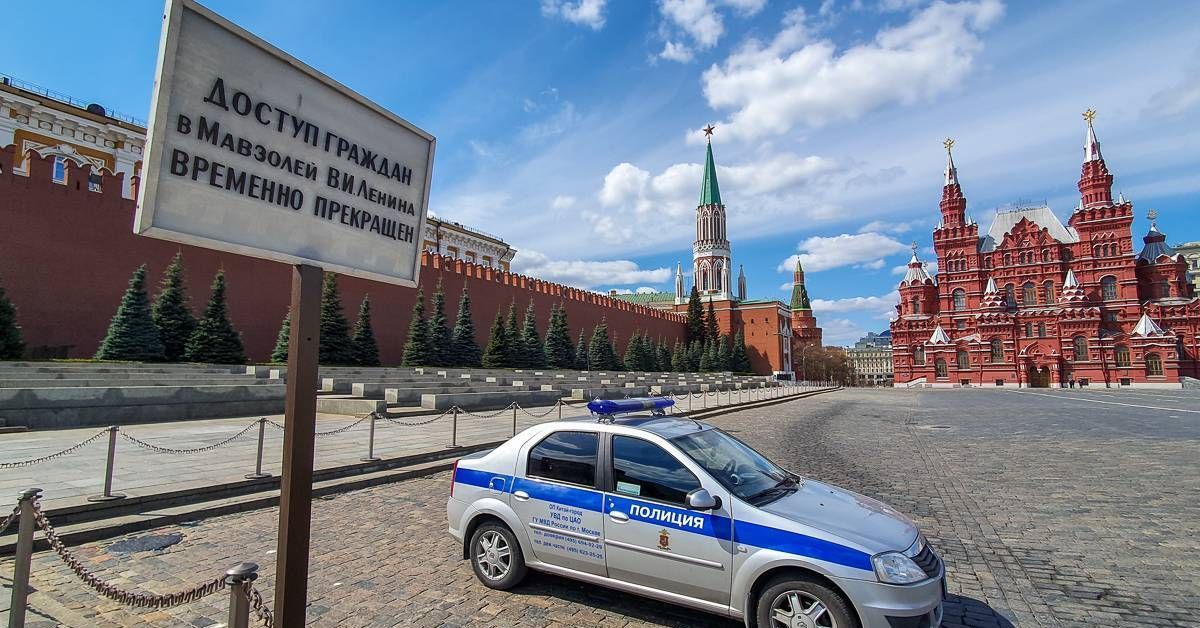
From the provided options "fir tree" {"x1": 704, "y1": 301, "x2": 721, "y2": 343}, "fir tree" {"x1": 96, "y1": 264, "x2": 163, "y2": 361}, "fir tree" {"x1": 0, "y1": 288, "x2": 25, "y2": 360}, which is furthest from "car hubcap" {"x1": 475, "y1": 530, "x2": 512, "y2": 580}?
"fir tree" {"x1": 704, "y1": 301, "x2": 721, "y2": 343}

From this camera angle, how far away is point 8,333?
56.6 feet

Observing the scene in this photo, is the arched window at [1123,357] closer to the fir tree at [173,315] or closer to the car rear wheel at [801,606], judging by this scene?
the car rear wheel at [801,606]

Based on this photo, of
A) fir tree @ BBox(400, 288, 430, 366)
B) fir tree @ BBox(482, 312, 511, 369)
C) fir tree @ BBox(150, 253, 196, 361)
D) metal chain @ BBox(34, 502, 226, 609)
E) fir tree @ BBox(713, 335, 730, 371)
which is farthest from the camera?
fir tree @ BBox(713, 335, 730, 371)

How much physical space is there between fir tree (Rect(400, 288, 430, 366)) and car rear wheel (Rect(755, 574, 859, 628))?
2963 centimetres

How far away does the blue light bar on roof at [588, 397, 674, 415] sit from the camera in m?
4.70

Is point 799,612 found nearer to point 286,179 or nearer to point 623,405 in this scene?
point 623,405

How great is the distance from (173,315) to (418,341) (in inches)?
462

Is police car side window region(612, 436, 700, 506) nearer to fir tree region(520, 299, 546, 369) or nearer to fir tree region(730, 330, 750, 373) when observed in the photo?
fir tree region(520, 299, 546, 369)

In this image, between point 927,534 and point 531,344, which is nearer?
point 927,534

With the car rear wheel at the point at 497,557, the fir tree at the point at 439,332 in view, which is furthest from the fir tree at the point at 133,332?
the car rear wheel at the point at 497,557

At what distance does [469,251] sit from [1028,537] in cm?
5910

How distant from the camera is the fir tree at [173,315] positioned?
2133 centimetres

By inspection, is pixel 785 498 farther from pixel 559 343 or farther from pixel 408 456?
pixel 559 343

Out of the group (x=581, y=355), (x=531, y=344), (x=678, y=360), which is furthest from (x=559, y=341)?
(x=678, y=360)
